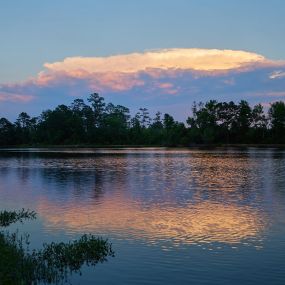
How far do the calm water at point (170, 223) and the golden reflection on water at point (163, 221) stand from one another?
52mm

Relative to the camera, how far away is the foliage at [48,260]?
1583 cm

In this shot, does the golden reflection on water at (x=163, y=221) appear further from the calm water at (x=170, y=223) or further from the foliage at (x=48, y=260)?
the foliage at (x=48, y=260)

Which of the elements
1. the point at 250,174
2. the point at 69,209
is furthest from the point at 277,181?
the point at 69,209

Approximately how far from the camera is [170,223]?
26219 mm

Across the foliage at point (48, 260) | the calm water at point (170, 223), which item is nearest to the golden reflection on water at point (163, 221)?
the calm water at point (170, 223)

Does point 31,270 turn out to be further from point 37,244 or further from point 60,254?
point 37,244

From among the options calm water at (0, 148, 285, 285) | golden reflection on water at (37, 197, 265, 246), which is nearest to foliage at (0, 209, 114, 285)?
calm water at (0, 148, 285, 285)

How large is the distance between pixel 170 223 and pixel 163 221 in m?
0.72

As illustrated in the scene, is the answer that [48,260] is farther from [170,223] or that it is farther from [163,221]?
[163,221]

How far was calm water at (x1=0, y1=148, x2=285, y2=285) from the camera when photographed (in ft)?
57.6

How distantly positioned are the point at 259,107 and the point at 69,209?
6102 inches

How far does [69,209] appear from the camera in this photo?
104 feet

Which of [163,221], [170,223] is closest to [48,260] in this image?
[170,223]

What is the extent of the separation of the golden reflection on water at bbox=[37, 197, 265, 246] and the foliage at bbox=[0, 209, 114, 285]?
3479 mm
